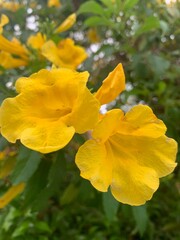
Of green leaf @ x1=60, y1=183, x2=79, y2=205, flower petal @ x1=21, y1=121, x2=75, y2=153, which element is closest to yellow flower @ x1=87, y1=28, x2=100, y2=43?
green leaf @ x1=60, y1=183, x2=79, y2=205

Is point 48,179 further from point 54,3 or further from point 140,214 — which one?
point 54,3

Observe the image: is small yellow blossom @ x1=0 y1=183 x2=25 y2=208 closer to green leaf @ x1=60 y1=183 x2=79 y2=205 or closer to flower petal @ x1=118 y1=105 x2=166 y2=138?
green leaf @ x1=60 y1=183 x2=79 y2=205

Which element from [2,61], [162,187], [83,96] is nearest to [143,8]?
[2,61]

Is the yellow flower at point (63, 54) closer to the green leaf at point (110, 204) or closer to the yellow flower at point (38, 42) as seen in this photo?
the yellow flower at point (38, 42)

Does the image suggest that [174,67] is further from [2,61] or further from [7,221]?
[7,221]

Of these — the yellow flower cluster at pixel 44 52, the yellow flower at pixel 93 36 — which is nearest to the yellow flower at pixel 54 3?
the yellow flower at pixel 93 36

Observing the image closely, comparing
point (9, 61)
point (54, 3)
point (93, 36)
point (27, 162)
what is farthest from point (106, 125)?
point (54, 3)
